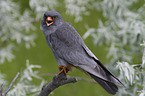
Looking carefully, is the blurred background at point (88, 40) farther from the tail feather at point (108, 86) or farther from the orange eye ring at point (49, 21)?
the orange eye ring at point (49, 21)

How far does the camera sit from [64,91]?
3260mm

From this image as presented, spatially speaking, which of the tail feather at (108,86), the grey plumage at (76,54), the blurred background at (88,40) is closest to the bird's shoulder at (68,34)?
the grey plumage at (76,54)

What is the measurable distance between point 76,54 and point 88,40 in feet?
5.96

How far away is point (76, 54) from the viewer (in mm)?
1385

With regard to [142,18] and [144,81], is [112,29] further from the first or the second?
[144,81]

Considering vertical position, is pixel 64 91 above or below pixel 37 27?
below

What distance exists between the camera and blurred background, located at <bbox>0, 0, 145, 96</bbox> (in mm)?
1962

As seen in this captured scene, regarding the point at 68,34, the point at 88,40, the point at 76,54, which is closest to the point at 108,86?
the point at 76,54

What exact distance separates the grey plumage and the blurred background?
394 mm

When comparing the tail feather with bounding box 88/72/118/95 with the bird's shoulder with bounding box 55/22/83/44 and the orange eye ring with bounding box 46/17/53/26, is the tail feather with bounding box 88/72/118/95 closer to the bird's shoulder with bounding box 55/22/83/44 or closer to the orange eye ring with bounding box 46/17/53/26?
the bird's shoulder with bounding box 55/22/83/44

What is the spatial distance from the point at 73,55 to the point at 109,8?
128 centimetres

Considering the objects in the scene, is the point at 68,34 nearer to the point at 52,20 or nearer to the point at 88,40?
the point at 52,20

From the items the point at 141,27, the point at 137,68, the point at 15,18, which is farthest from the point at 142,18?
the point at 15,18

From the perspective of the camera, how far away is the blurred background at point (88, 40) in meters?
1.96
